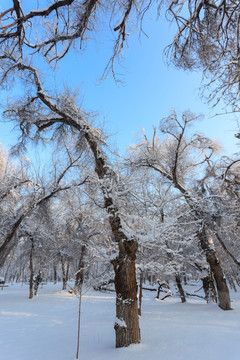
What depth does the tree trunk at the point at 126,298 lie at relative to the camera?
13.6 feet

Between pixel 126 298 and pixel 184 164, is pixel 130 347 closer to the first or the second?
pixel 126 298

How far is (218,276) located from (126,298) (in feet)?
21.6

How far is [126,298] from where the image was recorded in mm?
4297

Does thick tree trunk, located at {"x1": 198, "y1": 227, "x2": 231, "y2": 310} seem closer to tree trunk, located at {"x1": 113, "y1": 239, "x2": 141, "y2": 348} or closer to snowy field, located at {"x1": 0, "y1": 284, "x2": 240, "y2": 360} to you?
snowy field, located at {"x1": 0, "y1": 284, "x2": 240, "y2": 360}

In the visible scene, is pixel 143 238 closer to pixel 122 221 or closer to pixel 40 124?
pixel 122 221

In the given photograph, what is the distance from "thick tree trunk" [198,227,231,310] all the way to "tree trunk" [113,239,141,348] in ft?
18.1

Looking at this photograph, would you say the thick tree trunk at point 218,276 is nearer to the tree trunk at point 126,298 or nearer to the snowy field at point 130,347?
the snowy field at point 130,347

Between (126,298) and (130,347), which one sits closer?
(130,347)

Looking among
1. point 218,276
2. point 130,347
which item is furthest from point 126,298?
point 218,276

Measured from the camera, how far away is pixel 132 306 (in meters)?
4.28

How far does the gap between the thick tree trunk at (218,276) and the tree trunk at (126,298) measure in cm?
551

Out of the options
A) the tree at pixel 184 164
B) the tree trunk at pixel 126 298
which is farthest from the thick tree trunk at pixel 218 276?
the tree trunk at pixel 126 298

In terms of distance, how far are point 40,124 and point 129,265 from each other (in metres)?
5.15

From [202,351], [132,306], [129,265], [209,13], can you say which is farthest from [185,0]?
[202,351]
